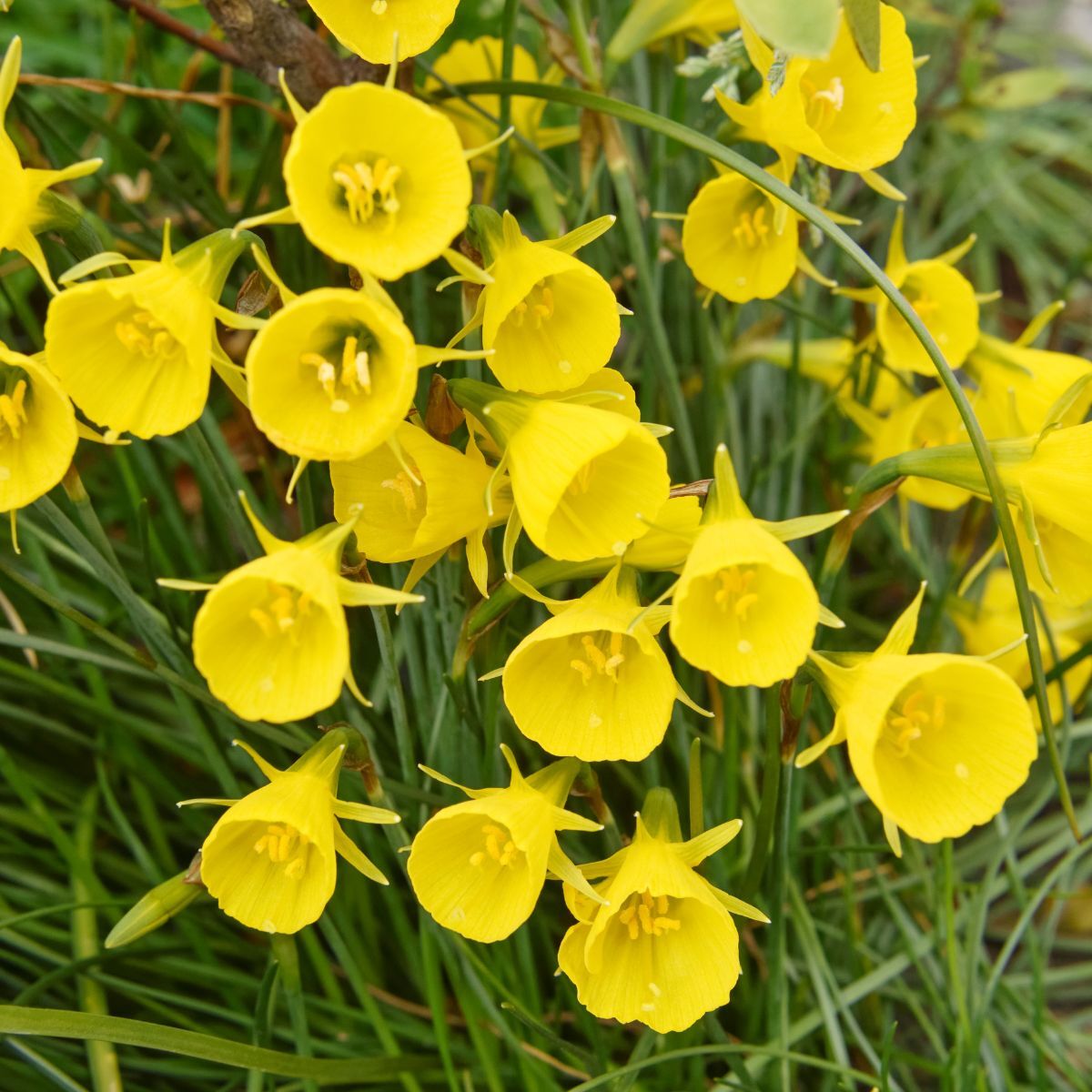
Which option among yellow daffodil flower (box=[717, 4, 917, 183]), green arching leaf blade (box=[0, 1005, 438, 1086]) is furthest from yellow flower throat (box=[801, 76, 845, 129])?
green arching leaf blade (box=[0, 1005, 438, 1086])

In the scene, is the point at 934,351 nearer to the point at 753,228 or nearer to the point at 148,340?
the point at 753,228

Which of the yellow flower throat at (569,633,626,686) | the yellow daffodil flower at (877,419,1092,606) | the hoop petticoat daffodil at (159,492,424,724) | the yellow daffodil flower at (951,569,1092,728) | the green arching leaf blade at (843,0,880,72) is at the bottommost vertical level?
the yellow daffodil flower at (951,569,1092,728)

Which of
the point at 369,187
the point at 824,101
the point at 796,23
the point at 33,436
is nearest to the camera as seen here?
the point at 796,23

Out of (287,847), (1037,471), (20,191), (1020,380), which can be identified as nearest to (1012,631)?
(1020,380)

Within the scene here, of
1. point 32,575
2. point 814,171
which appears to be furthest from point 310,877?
point 814,171

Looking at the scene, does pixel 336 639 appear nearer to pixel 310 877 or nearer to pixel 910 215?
pixel 310 877

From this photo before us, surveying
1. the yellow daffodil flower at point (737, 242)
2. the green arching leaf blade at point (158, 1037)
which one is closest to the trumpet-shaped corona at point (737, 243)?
the yellow daffodil flower at point (737, 242)

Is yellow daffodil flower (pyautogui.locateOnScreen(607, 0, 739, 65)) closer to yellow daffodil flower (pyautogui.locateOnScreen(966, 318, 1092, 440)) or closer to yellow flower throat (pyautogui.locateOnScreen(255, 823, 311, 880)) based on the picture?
yellow daffodil flower (pyautogui.locateOnScreen(966, 318, 1092, 440))
